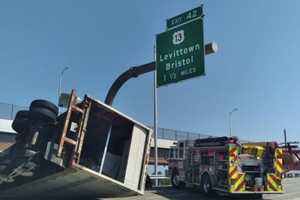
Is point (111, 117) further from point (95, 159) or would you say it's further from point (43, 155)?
point (43, 155)

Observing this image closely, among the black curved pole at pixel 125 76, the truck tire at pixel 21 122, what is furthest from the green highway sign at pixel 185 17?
the truck tire at pixel 21 122

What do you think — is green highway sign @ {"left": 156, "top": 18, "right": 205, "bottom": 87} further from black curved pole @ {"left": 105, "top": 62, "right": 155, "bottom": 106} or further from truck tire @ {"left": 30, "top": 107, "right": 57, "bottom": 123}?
truck tire @ {"left": 30, "top": 107, "right": 57, "bottom": 123}

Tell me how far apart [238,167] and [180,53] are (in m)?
5.08

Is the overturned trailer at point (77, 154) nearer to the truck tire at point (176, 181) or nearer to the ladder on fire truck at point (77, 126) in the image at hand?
the ladder on fire truck at point (77, 126)

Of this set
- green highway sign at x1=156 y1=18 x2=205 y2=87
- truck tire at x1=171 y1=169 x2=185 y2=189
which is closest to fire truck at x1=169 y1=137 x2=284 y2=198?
truck tire at x1=171 y1=169 x2=185 y2=189

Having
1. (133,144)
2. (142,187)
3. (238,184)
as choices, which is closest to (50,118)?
(133,144)

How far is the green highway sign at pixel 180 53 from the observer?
45.3 feet

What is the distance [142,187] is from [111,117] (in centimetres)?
214

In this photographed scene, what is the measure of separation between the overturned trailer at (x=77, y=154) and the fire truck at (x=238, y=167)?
540cm

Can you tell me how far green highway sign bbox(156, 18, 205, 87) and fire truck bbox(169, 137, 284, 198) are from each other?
359 cm

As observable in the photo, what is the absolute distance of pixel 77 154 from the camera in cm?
931

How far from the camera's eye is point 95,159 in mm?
10438

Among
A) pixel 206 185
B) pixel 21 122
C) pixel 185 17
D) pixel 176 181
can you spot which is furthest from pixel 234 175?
pixel 21 122

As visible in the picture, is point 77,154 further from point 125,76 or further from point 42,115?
point 125,76
